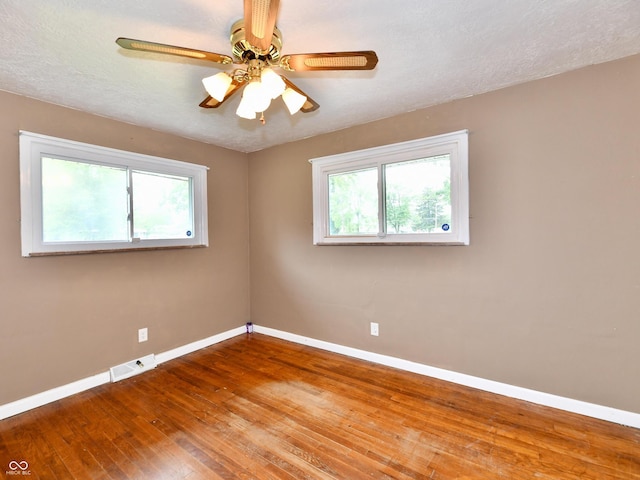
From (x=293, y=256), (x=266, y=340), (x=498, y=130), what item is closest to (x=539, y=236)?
(x=498, y=130)

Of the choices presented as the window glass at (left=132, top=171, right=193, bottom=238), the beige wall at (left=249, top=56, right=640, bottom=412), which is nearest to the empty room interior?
the beige wall at (left=249, top=56, right=640, bottom=412)

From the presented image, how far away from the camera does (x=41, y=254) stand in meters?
2.20

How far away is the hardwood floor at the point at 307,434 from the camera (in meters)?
1.59

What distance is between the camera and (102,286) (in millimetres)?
2564

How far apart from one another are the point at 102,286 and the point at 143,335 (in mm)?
604

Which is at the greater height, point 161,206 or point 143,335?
point 161,206

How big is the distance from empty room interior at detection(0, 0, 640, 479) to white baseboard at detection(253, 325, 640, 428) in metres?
0.01

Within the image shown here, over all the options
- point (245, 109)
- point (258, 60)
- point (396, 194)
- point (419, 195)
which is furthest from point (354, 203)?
point (258, 60)

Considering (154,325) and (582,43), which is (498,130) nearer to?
(582,43)

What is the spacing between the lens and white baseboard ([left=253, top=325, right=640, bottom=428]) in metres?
1.91

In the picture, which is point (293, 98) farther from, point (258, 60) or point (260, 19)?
point (260, 19)

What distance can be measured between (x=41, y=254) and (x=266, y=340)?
7.31 ft

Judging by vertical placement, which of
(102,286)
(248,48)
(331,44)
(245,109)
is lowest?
(102,286)

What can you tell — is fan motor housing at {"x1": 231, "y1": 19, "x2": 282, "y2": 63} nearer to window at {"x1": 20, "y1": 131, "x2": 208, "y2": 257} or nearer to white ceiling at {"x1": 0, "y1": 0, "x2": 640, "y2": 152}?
white ceiling at {"x1": 0, "y1": 0, "x2": 640, "y2": 152}
